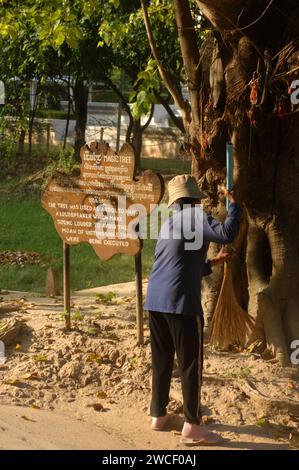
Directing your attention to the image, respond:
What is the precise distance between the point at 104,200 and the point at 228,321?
146 cm

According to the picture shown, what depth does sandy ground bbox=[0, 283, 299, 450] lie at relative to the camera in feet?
19.9

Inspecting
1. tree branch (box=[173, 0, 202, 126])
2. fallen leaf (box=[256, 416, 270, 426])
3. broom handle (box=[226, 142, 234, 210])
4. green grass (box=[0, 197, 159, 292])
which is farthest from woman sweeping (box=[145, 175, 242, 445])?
green grass (box=[0, 197, 159, 292])

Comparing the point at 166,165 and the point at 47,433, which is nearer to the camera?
the point at 47,433

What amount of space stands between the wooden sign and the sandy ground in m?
0.79

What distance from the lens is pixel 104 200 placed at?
7.72 meters

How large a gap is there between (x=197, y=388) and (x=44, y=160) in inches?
643

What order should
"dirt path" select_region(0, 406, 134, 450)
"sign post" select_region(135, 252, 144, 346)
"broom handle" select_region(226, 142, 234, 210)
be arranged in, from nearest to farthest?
"dirt path" select_region(0, 406, 134, 450)
"broom handle" select_region(226, 142, 234, 210)
"sign post" select_region(135, 252, 144, 346)

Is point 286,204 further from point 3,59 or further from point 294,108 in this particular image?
point 3,59

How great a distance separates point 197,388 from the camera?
19.4 feet

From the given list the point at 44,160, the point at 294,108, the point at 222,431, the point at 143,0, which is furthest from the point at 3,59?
the point at 222,431

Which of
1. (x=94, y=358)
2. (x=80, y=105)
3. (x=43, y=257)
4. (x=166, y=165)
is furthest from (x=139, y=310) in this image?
(x=166, y=165)

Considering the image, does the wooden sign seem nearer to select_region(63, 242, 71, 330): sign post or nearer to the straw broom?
select_region(63, 242, 71, 330): sign post

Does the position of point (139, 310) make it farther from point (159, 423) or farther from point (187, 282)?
point (187, 282)
